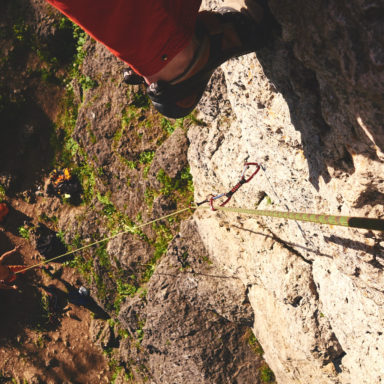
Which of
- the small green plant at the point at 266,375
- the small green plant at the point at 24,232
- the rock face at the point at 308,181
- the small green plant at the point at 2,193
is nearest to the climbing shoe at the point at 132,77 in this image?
the rock face at the point at 308,181

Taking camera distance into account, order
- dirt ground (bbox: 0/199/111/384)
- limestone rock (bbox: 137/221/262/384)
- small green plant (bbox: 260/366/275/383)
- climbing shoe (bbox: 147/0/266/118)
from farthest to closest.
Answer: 1. dirt ground (bbox: 0/199/111/384)
2. limestone rock (bbox: 137/221/262/384)
3. small green plant (bbox: 260/366/275/383)
4. climbing shoe (bbox: 147/0/266/118)

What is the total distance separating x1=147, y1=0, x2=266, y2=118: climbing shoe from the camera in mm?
2227

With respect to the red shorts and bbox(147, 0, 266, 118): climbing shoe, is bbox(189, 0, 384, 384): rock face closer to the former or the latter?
bbox(147, 0, 266, 118): climbing shoe

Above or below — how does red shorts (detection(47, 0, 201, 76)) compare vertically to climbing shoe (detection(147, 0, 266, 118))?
above

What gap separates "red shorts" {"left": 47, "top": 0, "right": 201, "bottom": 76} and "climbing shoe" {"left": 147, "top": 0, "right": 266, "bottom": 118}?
0.58ft

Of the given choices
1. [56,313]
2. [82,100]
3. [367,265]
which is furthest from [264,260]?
[56,313]

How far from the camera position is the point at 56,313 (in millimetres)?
10047

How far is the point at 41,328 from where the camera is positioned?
33.3 ft

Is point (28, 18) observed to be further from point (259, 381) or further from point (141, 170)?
point (259, 381)

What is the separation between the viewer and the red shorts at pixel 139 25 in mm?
1685

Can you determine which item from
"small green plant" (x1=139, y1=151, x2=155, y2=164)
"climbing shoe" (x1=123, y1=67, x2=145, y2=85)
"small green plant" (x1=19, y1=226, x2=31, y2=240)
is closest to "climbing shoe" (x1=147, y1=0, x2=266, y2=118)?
"climbing shoe" (x1=123, y1=67, x2=145, y2=85)

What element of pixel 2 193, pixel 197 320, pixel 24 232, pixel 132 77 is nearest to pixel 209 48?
pixel 132 77

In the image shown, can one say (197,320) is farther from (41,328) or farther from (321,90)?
(41,328)

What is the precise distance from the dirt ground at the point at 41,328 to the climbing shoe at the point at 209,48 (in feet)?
28.7
